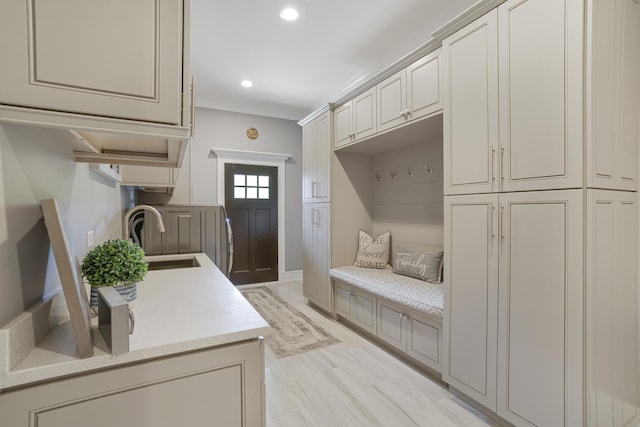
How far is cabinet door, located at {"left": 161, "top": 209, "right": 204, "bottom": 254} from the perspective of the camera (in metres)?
2.90

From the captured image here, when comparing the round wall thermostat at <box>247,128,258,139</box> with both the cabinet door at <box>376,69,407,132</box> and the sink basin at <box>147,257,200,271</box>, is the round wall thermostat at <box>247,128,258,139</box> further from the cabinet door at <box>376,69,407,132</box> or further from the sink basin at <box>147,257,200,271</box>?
the sink basin at <box>147,257,200,271</box>

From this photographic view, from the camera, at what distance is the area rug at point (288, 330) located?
2826mm

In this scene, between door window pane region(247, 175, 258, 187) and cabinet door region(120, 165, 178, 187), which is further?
door window pane region(247, 175, 258, 187)

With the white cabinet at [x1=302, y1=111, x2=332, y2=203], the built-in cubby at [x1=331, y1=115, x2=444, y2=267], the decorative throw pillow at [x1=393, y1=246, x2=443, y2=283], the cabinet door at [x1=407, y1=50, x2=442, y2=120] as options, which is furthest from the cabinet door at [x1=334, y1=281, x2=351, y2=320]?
the cabinet door at [x1=407, y1=50, x2=442, y2=120]

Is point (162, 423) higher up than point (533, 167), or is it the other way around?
point (533, 167)

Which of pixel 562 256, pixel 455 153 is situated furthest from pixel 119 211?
pixel 562 256

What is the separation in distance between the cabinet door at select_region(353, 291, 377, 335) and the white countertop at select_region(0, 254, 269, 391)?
174cm

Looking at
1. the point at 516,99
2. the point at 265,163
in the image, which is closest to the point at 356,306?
the point at 516,99

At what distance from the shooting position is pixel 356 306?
312cm

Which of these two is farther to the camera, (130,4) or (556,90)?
(556,90)

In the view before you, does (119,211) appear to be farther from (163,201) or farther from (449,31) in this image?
(449,31)

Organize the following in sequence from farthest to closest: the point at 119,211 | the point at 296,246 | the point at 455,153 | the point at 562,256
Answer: the point at 296,246
the point at 119,211
the point at 455,153
the point at 562,256

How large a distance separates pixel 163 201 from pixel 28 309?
12.0ft

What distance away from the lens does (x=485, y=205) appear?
6.00 feet
